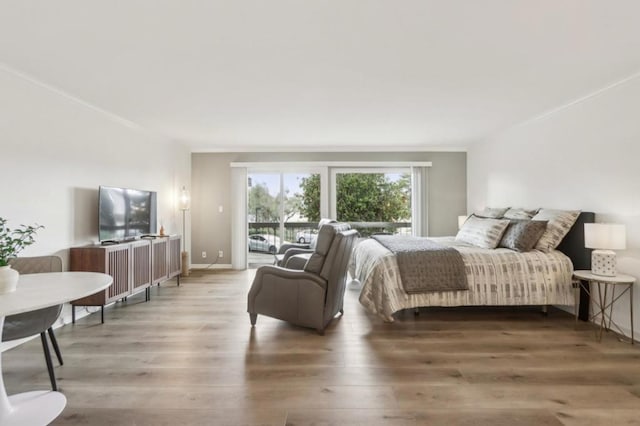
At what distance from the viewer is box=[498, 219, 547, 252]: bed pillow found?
11.3ft

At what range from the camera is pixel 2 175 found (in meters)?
2.64

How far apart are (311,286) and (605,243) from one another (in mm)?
2569

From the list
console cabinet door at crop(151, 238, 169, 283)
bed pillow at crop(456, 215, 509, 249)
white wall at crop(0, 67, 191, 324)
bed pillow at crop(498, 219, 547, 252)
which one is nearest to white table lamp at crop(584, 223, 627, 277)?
bed pillow at crop(498, 219, 547, 252)

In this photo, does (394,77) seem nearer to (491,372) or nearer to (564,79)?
(564,79)

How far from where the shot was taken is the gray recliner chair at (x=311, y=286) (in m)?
2.92

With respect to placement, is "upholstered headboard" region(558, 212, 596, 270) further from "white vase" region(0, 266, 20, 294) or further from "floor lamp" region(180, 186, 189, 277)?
"floor lamp" region(180, 186, 189, 277)

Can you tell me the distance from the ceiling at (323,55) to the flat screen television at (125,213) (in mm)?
978

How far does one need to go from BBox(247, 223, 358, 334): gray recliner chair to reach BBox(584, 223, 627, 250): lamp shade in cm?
216

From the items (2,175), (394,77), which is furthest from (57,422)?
(394,77)

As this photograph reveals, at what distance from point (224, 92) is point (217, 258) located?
3.70 metres

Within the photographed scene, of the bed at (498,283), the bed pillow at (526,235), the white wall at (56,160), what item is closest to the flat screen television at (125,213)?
the white wall at (56,160)

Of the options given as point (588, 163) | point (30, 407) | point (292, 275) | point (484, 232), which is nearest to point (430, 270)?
point (484, 232)

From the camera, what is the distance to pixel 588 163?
3.32m

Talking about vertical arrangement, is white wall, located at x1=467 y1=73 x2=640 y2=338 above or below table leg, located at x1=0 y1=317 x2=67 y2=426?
above
